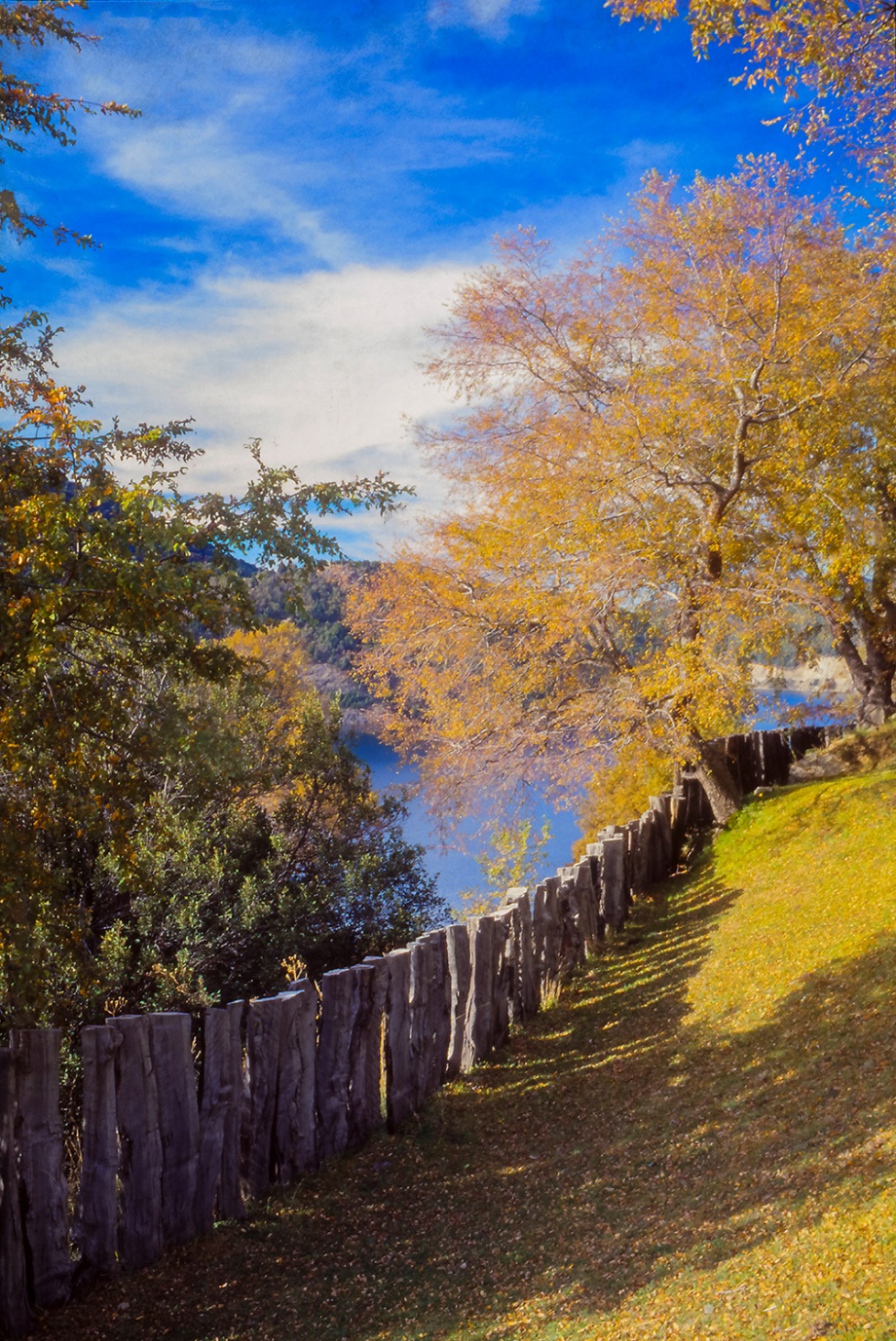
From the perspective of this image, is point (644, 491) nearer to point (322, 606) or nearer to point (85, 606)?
point (85, 606)

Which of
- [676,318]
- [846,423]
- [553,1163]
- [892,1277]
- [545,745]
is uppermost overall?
[676,318]

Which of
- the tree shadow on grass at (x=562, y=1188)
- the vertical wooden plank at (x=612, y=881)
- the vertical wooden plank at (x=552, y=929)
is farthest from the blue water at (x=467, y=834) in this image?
the tree shadow on grass at (x=562, y=1188)

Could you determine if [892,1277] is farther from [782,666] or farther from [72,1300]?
[782,666]

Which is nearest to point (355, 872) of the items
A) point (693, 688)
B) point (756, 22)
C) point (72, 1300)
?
point (693, 688)

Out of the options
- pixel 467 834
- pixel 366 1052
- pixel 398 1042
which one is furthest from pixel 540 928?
pixel 467 834

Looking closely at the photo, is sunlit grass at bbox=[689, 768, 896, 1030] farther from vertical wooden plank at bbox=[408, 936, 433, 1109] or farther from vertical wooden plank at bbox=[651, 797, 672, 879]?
vertical wooden plank at bbox=[408, 936, 433, 1109]

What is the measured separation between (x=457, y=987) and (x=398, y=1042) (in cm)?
116

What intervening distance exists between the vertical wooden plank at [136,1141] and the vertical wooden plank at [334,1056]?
66.5 inches

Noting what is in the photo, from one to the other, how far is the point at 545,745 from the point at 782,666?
5.48 m

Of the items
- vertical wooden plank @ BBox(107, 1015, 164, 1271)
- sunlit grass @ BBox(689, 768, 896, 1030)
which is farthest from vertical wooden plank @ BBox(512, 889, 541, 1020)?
Answer: vertical wooden plank @ BBox(107, 1015, 164, 1271)

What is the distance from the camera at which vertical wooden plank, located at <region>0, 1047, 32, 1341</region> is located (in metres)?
5.97

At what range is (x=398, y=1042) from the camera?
8.92 m

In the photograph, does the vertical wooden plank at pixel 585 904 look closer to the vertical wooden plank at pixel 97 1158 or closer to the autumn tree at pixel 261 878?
the autumn tree at pixel 261 878

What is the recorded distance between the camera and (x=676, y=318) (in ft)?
51.7
